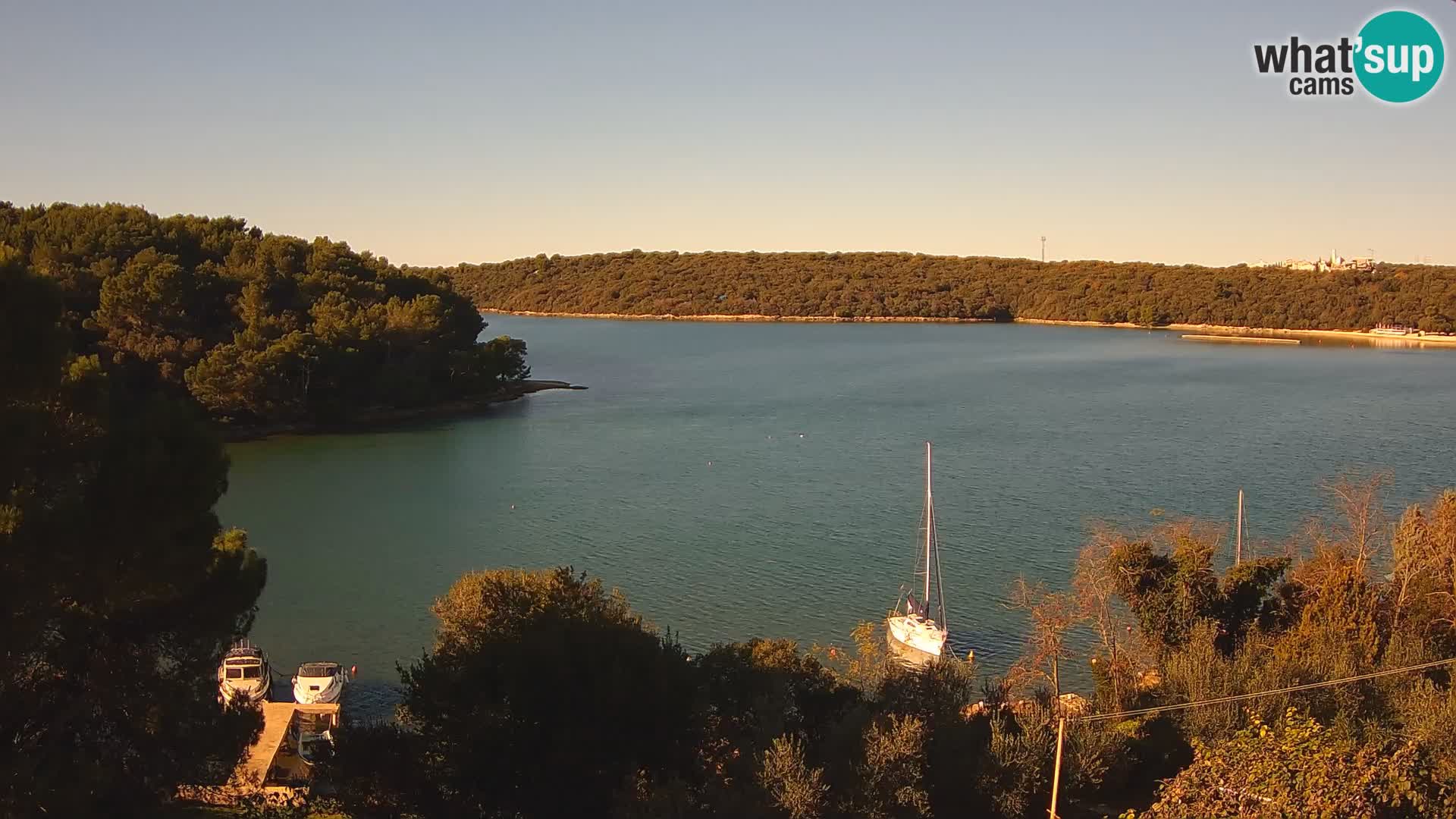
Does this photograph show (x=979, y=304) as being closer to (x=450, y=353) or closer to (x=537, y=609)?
(x=450, y=353)

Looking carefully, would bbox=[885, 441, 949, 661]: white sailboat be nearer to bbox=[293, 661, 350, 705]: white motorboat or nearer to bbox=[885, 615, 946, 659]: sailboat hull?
bbox=[885, 615, 946, 659]: sailboat hull

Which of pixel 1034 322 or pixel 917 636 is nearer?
pixel 917 636

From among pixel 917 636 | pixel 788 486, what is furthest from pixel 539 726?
pixel 788 486

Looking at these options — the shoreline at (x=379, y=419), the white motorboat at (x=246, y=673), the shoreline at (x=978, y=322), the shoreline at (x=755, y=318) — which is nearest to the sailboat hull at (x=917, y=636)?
the white motorboat at (x=246, y=673)

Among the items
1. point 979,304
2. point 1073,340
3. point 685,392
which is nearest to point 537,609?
point 685,392

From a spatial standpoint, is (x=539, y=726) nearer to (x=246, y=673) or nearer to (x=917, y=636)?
(x=246, y=673)

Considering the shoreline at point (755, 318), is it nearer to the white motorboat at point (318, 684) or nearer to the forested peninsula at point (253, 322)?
the forested peninsula at point (253, 322)
